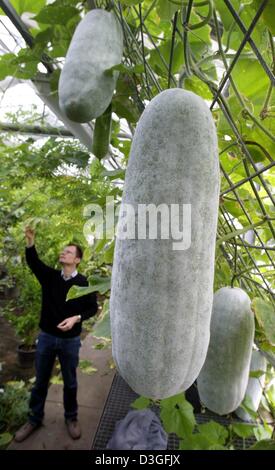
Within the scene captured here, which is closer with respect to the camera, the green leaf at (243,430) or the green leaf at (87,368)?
the green leaf at (243,430)

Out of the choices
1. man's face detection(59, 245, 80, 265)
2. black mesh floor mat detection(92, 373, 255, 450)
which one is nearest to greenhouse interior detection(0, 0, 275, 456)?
black mesh floor mat detection(92, 373, 255, 450)

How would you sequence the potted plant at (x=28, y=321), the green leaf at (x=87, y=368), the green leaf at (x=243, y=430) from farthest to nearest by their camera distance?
the potted plant at (x=28, y=321)
the green leaf at (x=87, y=368)
the green leaf at (x=243, y=430)

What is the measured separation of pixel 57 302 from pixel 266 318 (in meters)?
2.21

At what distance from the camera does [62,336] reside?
2.72 meters

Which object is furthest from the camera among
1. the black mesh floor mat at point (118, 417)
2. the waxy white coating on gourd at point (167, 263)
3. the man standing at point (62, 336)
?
the man standing at point (62, 336)

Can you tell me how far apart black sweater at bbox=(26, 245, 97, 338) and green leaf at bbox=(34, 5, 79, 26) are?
2.13m

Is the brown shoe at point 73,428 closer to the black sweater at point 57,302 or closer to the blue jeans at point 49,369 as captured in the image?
the blue jeans at point 49,369

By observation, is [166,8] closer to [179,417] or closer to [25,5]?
[25,5]

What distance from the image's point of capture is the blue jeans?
2.72 metres

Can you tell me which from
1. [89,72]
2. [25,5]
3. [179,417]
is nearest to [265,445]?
[179,417]

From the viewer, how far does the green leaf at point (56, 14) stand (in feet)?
2.35

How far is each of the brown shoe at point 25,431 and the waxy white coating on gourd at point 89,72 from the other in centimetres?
267

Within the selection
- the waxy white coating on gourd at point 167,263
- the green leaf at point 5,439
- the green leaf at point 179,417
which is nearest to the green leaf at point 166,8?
the waxy white coating on gourd at point 167,263

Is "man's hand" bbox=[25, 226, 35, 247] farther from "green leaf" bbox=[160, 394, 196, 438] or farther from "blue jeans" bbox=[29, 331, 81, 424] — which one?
"green leaf" bbox=[160, 394, 196, 438]
